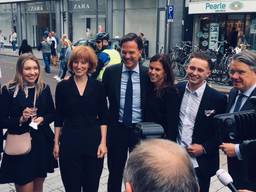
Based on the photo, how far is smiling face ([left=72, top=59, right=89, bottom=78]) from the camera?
3109mm

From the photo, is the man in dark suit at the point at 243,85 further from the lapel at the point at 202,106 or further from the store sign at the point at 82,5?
the store sign at the point at 82,5

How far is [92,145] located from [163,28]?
633 inches

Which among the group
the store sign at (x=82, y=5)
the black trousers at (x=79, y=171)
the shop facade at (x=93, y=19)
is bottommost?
the black trousers at (x=79, y=171)

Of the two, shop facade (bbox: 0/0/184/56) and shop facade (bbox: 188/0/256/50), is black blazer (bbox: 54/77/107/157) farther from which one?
shop facade (bbox: 0/0/184/56)

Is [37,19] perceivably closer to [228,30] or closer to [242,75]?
[228,30]

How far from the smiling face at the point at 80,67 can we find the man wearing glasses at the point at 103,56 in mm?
2214

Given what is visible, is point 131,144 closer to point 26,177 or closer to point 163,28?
point 26,177

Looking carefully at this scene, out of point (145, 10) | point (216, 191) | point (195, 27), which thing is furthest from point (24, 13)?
point (216, 191)

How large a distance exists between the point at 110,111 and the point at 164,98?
0.64 meters

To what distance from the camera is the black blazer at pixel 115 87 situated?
10.8 ft

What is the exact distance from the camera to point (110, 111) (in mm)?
3408

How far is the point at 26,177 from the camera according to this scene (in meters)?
3.09

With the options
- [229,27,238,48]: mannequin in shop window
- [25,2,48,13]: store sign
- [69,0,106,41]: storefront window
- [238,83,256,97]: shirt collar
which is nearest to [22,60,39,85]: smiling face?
[238,83,256,97]: shirt collar

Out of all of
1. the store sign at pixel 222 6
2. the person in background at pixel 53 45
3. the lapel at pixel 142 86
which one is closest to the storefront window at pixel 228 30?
the store sign at pixel 222 6
